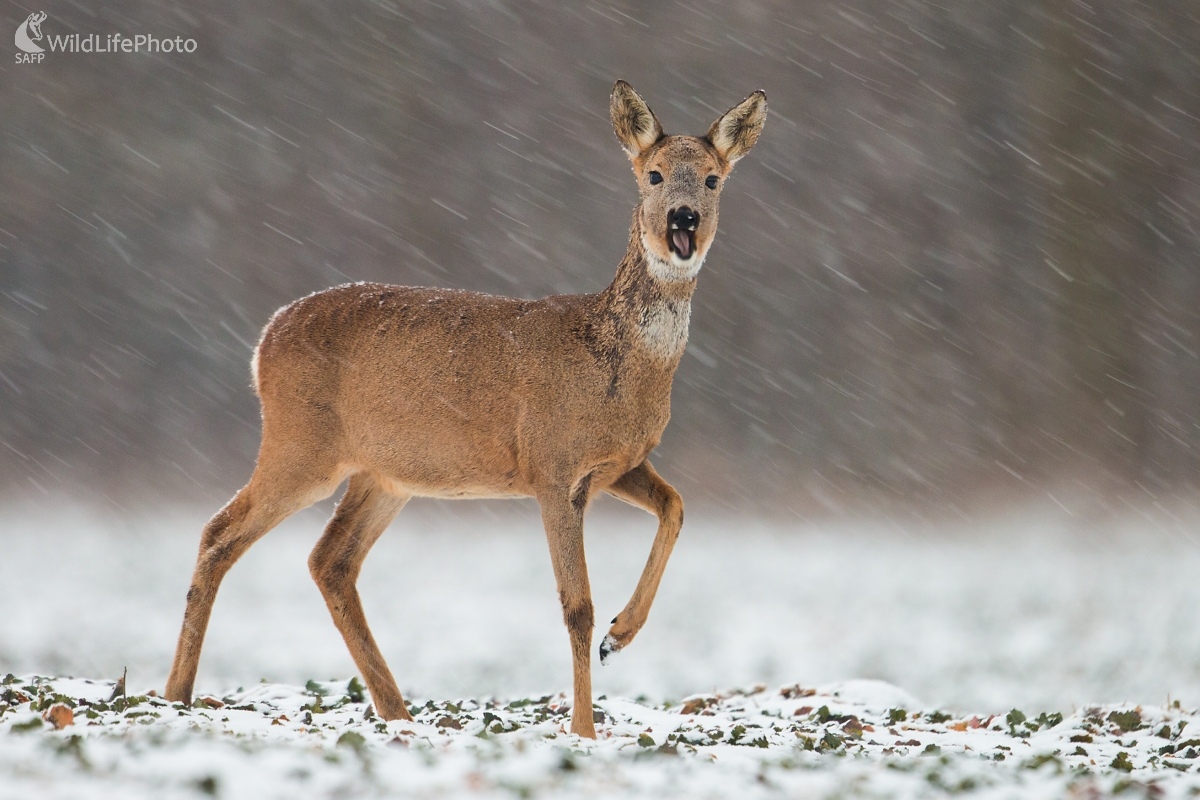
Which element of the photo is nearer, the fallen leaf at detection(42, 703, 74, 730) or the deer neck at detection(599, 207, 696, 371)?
the fallen leaf at detection(42, 703, 74, 730)

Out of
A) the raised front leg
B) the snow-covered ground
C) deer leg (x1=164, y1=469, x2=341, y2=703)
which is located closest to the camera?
the snow-covered ground

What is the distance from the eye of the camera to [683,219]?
22.7ft

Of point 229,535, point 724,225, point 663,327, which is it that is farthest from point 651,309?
point 724,225

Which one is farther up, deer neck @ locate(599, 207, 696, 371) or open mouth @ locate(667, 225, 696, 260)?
open mouth @ locate(667, 225, 696, 260)

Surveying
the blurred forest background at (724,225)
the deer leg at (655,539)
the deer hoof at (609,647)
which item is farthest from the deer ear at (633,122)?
the blurred forest background at (724,225)

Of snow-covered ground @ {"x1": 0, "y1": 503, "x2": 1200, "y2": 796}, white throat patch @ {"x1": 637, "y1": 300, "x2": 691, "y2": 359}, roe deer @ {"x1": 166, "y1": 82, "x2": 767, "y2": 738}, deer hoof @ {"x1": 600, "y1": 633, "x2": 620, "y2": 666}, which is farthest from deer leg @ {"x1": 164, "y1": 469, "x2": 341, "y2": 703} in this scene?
white throat patch @ {"x1": 637, "y1": 300, "x2": 691, "y2": 359}

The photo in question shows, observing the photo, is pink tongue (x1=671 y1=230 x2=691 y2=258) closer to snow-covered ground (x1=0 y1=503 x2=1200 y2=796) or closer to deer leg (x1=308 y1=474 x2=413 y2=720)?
deer leg (x1=308 y1=474 x2=413 y2=720)

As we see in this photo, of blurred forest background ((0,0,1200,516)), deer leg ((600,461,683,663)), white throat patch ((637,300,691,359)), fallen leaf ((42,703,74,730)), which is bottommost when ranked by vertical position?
fallen leaf ((42,703,74,730))

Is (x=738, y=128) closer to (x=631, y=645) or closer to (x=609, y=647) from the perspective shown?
(x=609, y=647)

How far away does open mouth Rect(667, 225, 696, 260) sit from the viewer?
692 cm

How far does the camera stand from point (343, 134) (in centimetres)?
2489

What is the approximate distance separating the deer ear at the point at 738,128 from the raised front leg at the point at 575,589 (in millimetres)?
2250

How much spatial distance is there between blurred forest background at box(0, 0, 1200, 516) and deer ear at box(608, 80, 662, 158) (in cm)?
1183

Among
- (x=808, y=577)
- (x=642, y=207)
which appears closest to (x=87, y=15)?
(x=808, y=577)
